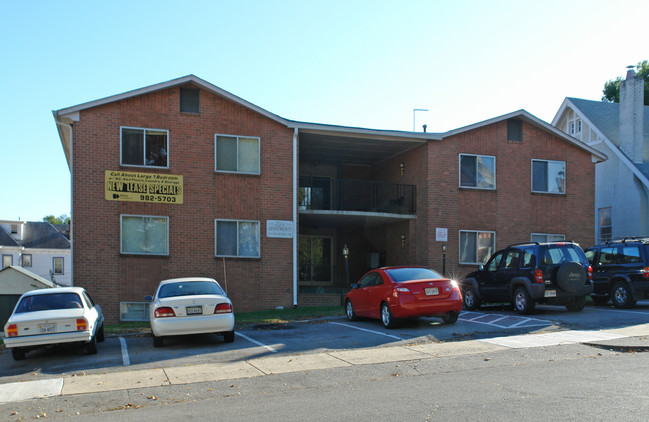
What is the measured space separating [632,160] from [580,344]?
18035 mm

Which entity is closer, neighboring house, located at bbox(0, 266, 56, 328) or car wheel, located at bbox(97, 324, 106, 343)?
car wheel, located at bbox(97, 324, 106, 343)

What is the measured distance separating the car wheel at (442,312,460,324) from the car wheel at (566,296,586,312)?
3.97 m

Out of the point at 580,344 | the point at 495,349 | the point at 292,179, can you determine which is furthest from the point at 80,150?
the point at 580,344

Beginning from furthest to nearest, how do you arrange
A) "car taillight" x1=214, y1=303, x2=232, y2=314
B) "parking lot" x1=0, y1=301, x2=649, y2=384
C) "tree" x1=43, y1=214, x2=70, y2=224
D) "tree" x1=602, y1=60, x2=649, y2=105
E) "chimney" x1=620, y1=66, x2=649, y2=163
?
1. "tree" x1=43, y1=214, x2=70, y2=224
2. "tree" x1=602, y1=60, x2=649, y2=105
3. "chimney" x1=620, y1=66, x2=649, y2=163
4. "car taillight" x1=214, y1=303, x2=232, y2=314
5. "parking lot" x1=0, y1=301, x2=649, y2=384

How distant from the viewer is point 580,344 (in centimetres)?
1050

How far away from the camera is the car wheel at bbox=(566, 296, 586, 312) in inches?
598

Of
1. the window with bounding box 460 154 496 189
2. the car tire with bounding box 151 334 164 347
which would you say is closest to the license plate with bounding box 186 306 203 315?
the car tire with bounding box 151 334 164 347

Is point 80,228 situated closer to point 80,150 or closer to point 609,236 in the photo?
point 80,150

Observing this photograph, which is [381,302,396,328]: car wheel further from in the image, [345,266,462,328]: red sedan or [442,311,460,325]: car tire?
[442,311,460,325]: car tire

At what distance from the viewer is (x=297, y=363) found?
943 cm

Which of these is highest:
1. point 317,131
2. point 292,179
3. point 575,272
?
point 317,131

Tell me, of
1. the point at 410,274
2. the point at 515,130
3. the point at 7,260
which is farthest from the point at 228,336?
the point at 7,260

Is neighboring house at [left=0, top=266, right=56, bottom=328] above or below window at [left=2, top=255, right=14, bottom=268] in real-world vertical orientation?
above

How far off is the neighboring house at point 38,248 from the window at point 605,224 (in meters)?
49.6
